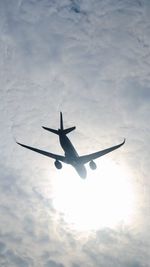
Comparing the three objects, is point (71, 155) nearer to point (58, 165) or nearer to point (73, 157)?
point (73, 157)

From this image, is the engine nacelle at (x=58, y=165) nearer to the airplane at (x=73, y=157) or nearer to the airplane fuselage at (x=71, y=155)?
the airplane at (x=73, y=157)

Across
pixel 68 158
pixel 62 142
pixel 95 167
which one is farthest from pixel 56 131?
pixel 95 167

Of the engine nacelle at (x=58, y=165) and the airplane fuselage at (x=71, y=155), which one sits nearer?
the airplane fuselage at (x=71, y=155)

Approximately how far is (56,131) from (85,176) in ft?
34.3

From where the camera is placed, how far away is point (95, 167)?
159ft

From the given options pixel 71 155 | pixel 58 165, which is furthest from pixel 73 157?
pixel 58 165

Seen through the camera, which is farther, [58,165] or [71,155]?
[58,165]

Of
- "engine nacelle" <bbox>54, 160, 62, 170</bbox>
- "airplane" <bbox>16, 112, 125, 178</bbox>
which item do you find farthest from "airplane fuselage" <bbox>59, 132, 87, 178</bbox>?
"engine nacelle" <bbox>54, 160, 62, 170</bbox>

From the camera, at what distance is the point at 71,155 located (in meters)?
48.7

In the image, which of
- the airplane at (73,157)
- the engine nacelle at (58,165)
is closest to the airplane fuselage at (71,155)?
the airplane at (73,157)

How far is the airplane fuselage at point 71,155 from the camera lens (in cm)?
4756

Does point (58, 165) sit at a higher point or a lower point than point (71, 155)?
lower

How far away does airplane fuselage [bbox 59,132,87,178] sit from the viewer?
156 feet

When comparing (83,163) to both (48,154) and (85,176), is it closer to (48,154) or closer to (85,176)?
(85,176)
